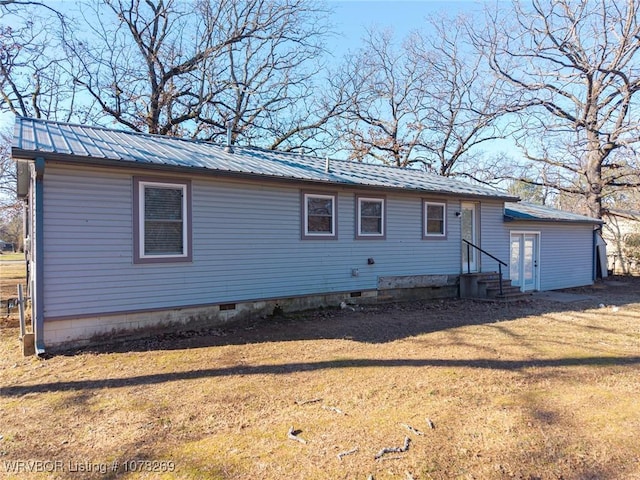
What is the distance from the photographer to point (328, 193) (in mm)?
9320

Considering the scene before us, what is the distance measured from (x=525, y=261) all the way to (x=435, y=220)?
14.9ft

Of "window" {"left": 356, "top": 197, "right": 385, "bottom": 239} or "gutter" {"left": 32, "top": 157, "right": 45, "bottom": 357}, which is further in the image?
"window" {"left": 356, "top": 197, "right": 385, "bottom": 239}

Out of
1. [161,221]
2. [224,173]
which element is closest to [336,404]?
[161,221]

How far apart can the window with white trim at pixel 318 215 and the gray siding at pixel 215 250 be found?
0.18 m

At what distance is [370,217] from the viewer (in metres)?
10.1

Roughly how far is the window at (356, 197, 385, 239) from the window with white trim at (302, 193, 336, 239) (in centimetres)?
73

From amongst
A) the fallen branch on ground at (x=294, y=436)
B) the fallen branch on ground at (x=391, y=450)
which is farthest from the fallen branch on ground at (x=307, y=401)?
the fallen branch on ground at (x=391, y=450)

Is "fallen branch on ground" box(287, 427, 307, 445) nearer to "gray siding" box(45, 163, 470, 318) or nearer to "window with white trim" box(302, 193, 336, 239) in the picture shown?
"gray siding" box(45, 163, 470, 318)

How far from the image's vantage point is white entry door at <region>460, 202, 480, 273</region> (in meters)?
12.0

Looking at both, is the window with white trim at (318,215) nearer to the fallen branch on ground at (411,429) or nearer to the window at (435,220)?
the window at (435,220)

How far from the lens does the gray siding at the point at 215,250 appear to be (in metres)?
6.30

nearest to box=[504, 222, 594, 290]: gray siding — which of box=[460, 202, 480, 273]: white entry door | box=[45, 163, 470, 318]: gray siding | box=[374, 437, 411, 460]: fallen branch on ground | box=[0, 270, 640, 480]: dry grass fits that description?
box=[460, 202, 480, 273]: white entry door

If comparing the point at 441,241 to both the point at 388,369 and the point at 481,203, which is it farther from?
the point at 388,369

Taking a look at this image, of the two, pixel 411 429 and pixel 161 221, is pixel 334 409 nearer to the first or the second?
pixel 411 429
